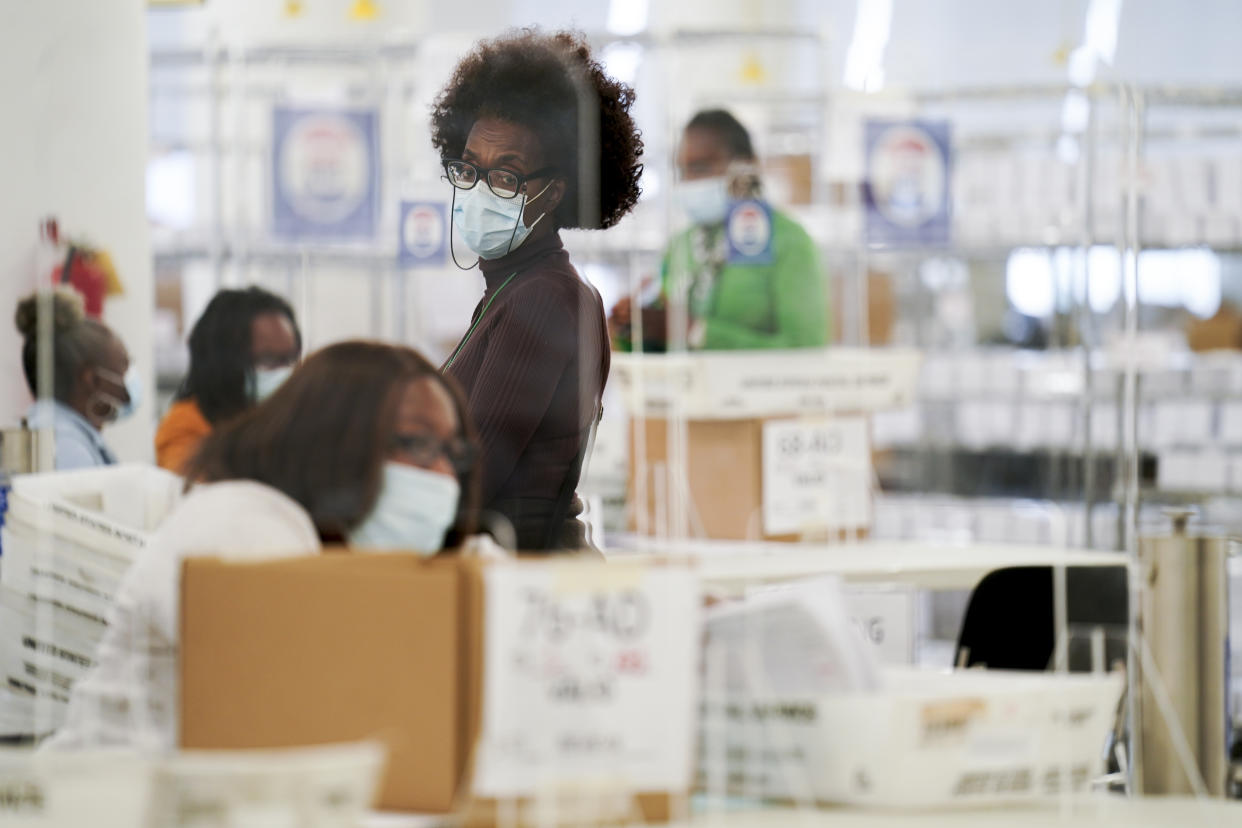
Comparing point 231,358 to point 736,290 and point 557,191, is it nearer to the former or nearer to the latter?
point 557,191

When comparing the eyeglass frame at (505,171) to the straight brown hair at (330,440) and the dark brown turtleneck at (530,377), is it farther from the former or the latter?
the straight brown hair at (330,440)

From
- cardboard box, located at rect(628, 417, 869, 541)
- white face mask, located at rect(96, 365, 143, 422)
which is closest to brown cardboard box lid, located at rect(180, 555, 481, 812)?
white face mask, located at rect(96, 365, 143, 422)

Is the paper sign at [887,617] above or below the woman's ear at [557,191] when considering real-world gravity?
below

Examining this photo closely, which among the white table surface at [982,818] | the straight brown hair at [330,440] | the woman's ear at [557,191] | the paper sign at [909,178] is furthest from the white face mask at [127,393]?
the paper sign at [909,178]

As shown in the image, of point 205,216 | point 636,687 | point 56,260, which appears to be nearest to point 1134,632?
point 636,687

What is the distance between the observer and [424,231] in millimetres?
3541

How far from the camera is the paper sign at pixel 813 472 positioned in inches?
121

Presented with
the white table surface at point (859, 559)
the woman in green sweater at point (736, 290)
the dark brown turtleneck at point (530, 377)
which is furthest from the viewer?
the woman in green sweater at point (736, 290)

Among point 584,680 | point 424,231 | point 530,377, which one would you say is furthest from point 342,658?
point 424,231

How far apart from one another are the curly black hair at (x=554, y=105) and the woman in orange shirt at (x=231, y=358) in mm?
494

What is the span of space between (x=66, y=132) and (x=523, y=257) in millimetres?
908

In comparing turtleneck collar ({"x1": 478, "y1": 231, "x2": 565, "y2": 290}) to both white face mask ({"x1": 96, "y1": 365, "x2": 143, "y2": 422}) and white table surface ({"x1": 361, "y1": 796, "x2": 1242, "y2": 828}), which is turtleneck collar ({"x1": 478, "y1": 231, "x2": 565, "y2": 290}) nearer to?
white table surface ({"x1": 361, "y1": 796, "x2": 1242, "y2": 828})

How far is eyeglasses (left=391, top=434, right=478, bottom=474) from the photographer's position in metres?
1.36

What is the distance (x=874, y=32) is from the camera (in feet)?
22.8
